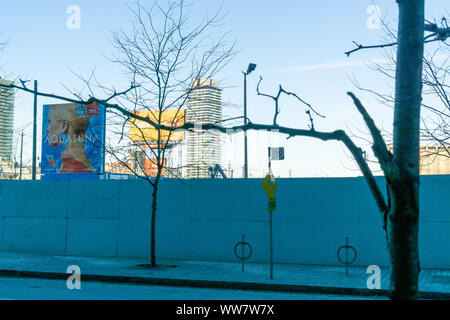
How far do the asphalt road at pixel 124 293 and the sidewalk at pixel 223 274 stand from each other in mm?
375

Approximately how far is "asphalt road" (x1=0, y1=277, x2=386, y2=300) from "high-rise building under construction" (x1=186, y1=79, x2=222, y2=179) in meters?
5.53

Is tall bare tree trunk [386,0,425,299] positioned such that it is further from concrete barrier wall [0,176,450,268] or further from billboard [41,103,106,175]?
billboard [41,103,106,175]

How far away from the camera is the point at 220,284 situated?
12.5 meters

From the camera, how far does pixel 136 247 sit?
59.1 ft

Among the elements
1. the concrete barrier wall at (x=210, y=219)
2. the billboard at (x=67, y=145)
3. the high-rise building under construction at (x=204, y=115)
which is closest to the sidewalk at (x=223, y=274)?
the concrete barrier wall at (x=210, y=219)

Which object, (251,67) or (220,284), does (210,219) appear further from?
(251,67)

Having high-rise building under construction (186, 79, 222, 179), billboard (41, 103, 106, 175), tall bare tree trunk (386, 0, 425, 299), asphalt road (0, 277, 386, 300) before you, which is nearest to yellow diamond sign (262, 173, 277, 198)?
asphalt road (0, 277, 386, 300)

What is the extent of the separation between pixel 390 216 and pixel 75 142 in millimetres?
26084

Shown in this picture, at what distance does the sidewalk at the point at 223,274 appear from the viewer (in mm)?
12008

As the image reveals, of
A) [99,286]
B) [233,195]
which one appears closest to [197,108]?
[233,195]

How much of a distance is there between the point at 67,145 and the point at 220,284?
58.0ft

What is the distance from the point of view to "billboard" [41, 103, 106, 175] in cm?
2717

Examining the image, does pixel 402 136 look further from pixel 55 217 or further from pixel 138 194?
pixel 55 217
